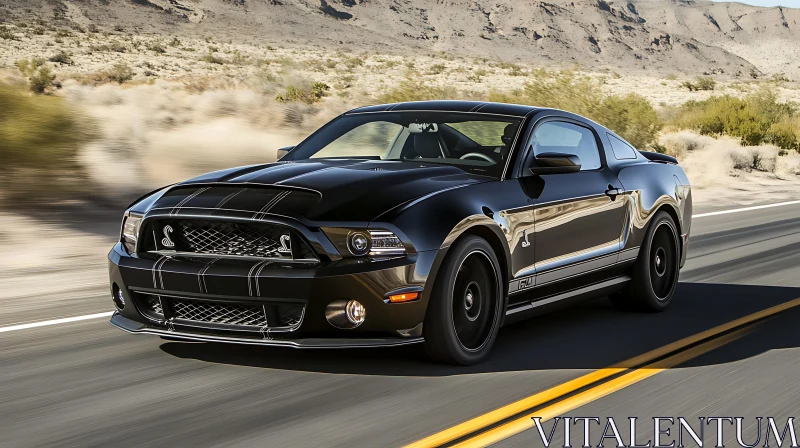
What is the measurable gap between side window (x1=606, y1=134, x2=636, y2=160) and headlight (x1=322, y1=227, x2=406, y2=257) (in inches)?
118

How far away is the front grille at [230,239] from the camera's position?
5.78 m

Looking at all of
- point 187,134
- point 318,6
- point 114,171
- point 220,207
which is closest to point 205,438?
point 220,207

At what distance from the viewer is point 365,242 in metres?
5.79

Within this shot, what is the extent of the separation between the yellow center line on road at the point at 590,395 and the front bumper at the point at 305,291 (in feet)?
2.88

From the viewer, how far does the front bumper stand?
568cm

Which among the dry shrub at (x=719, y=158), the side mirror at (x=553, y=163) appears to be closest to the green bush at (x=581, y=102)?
the dry shrub at (x=719, y=158)

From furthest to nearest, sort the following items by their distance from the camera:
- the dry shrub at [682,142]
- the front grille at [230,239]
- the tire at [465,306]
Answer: the dry shrub at [682,142]
the tire at [465,306]
the front grille at [230,239]

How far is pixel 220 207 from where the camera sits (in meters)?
5.93

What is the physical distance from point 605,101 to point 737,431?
2200cm

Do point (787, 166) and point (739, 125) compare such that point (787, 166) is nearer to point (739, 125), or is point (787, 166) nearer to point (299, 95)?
point (739, 125)

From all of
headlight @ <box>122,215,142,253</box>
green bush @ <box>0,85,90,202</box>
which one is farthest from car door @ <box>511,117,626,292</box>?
green bush @ <box>0,85,90,202</box>

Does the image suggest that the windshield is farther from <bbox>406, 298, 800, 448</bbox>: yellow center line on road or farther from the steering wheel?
<bbox>406, 298, 800, 448</bbox>: yellow center line on road

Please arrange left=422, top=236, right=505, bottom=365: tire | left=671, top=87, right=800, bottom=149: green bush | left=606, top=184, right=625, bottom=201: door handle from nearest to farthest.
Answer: left=422, top=236, right=505, bottom=365: tire, left=606, top=184, right=625, bottom=201: door handle, left=671, top=87, right=800, bottom=149: green bush

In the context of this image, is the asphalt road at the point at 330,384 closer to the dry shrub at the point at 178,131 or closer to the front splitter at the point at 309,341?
the front splitter at the point at 309,341
